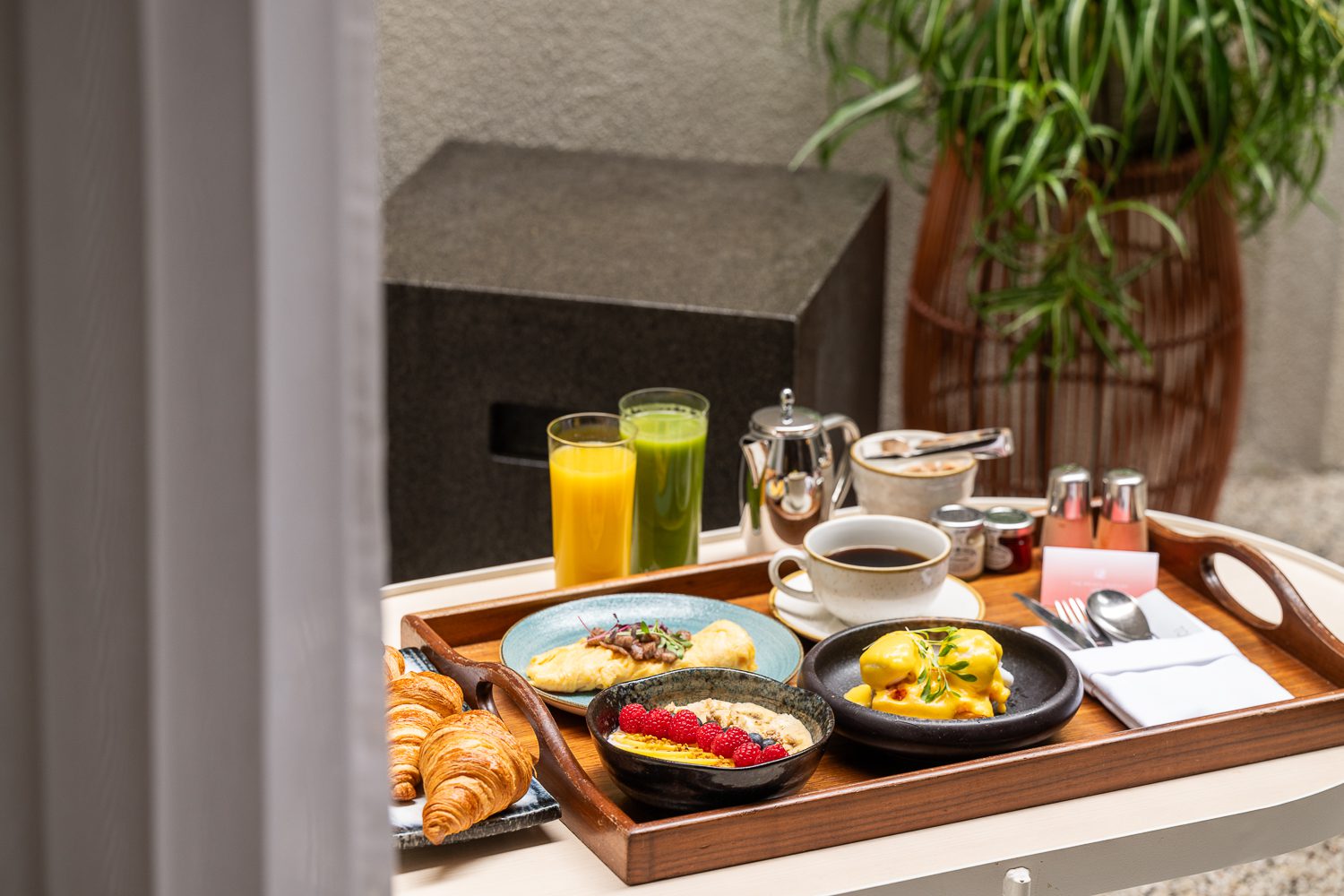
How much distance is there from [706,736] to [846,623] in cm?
30

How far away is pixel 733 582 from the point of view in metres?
1.47

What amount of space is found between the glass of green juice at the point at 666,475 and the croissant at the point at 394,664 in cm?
32

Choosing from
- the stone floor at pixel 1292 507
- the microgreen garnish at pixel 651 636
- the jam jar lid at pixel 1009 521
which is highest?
the jam jar lid at pixel 1009 521

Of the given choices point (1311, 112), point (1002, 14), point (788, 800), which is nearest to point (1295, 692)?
point (788, 800)

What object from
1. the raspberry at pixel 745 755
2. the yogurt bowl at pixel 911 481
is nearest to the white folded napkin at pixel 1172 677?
the yogurt bowl at pixel 911 481

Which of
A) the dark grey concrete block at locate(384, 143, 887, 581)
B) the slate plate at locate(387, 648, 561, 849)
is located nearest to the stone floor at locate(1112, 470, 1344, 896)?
the dark grey concrete block at locate(384, 143, 887, 581)

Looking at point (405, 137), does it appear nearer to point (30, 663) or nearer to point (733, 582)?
point (733, 582)

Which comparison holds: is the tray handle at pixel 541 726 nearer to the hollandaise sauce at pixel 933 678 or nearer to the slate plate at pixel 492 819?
the slate plate at pixel 492 819

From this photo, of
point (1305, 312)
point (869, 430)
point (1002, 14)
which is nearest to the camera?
point (1002, 14)

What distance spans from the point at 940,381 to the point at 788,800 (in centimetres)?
185

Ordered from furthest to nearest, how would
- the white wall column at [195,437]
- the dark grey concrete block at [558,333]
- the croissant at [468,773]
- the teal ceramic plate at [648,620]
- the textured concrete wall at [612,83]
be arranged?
the textured concrete wall at [612,83] < the dark grey concrete block at [558,333] < the teal ceramic plate at [648,620] < the croissant at [468,773] < the white wall column at [195,437]

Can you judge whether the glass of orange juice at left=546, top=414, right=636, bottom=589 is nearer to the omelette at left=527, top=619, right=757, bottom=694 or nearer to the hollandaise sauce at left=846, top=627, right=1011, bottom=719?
the omelette at left=527, top=619, right=757, bottom=694

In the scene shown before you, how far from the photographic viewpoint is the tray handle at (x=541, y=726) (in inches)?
41.4

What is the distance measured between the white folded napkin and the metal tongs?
26 cm
